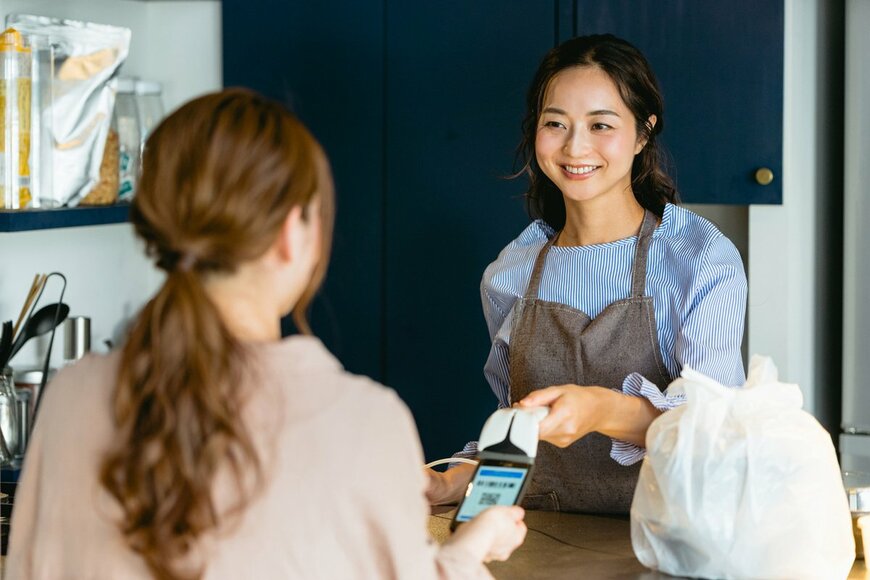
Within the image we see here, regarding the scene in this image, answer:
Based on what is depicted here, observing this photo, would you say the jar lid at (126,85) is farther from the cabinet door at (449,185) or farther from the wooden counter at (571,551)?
the wooden counter at (571,551)

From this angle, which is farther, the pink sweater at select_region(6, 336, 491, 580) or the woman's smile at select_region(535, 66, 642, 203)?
the woman's smile at select_region(535, 66, 642, 203)

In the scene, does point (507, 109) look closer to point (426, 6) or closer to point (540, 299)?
point (426, 6)

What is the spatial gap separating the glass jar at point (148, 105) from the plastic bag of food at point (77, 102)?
158mm

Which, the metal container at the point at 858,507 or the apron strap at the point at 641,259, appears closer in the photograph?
the metal container at the point at 858,507

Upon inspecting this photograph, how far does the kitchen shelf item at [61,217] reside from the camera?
1828 mm

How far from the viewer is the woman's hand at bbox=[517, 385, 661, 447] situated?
143 centimetres

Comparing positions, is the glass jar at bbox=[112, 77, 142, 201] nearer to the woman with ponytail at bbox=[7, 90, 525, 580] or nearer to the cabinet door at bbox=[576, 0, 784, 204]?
Result: the cabinet door at bbox=[576, 0, 784, 204]

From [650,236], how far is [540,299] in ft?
0.66

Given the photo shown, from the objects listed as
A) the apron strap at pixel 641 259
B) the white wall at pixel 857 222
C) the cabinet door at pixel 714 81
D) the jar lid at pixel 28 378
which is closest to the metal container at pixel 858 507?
the apron strap at pixel 641 259

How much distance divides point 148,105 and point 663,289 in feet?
3.99

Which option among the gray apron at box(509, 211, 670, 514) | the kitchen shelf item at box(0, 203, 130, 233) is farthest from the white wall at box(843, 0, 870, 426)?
the kitchen shelf item at box(0, 203, 130, 233)

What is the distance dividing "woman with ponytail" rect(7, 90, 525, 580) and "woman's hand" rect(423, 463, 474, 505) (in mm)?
665

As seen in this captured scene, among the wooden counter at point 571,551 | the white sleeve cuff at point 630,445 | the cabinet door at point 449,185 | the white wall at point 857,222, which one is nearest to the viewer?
the wooden counter at point 571,551

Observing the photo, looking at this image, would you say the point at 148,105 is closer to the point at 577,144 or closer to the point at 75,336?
the point at 75,336
